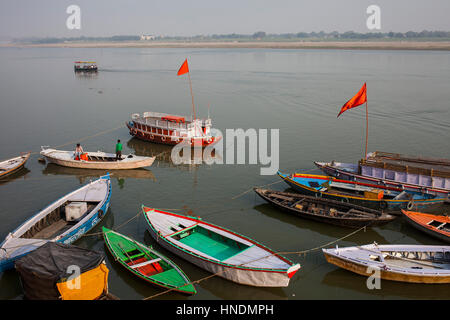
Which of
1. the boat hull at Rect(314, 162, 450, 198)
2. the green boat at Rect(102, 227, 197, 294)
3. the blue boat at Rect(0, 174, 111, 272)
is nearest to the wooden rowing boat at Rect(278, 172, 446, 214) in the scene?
the boat hull at Rect(314, 162, 450, 198)

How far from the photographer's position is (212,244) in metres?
16.3

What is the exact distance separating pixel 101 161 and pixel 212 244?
47.2 feet

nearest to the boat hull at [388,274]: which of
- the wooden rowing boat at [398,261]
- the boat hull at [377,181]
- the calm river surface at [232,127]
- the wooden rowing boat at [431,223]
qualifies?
the wooden rowing boat at [398,261]

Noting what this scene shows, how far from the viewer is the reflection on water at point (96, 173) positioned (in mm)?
26484

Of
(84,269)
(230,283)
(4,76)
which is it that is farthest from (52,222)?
(4,76)

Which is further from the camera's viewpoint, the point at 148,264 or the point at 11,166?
the point at 11,166

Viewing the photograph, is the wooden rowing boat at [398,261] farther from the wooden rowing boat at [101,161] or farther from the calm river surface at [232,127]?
the wooden rowing boat at [101,161]

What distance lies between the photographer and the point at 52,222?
18.2 meters

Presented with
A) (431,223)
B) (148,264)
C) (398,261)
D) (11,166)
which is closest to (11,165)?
(11,166)

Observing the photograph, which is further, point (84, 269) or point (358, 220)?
point (358, 220)

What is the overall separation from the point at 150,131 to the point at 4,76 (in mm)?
70920

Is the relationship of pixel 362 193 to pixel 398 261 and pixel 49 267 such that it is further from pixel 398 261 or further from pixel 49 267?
pixel 49 267

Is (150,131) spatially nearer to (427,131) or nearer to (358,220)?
(358,220)

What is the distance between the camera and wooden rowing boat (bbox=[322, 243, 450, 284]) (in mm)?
14328
